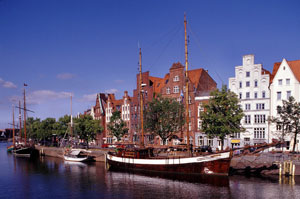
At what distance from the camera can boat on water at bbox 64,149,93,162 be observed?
72762 mm

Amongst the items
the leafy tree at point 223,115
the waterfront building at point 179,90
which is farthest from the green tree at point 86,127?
the leafy tree at point 223,115

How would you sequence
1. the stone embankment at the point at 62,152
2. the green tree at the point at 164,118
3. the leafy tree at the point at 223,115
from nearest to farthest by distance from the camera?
1. the leafy tree at the point at 223,115
2. the green tree at the point at 164,118
3. the stone embankment at the point at 62,152

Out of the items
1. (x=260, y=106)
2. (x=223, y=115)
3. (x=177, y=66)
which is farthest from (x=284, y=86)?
(x=177, y=66)

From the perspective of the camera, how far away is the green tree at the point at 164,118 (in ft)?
213

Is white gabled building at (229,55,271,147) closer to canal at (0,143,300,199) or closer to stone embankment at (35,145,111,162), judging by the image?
canal at (0,143,300,199)

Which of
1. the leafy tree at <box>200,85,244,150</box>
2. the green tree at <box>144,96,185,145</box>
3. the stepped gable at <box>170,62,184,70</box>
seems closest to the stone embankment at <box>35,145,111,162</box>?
the green tree at <box>144,96,185,145</box>

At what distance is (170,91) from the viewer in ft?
270

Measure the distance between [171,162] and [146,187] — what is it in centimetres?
988

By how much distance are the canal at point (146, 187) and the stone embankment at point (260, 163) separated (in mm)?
2687

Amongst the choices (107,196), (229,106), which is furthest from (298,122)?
(107,196)

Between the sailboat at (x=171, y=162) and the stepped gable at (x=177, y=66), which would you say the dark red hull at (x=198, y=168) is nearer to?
the sailboat at (x=171, y=162)

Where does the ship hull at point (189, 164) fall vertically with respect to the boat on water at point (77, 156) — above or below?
above

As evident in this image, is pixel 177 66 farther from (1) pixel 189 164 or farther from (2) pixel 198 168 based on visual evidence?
(2) pixel 198 168

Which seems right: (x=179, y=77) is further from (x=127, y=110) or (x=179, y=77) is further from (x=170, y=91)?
(x=127, y=110)
